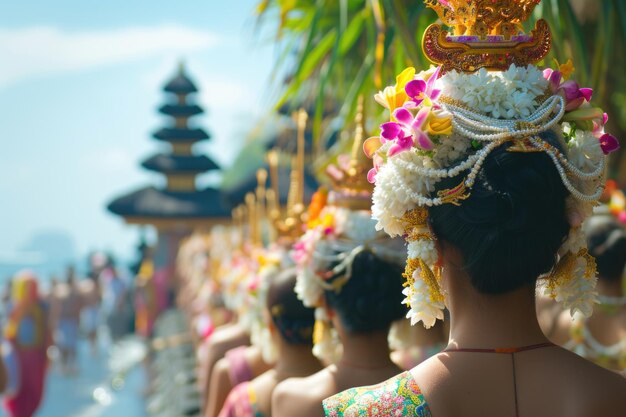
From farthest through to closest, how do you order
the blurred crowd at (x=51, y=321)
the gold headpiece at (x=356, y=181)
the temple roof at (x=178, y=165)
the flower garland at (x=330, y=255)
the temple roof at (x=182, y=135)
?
1. the temple roof at (x=182, y=135)
2. the temple roof at (x=178, y=165)
3. the blurred crowd at (x=51, y=321)
4. the gold headpiece at (x=356, y=181)
5. the flower garland at (x=330, y=255)

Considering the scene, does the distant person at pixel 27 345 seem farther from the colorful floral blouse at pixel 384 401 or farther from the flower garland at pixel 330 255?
the colorful floral blouse at pixel 384 401

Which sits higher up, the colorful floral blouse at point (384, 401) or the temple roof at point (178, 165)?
the temple roof at point (178, 165)

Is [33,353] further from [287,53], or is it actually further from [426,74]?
[426,74]

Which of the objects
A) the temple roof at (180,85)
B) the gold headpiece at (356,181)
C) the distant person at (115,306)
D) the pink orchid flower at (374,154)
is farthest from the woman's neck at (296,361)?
the temple roof at (180,85)

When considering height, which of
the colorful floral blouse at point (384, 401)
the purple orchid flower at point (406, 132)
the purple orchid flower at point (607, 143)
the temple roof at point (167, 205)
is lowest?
the temple roof at point (167, 205)

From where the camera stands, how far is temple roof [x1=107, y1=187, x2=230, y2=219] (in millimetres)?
33303

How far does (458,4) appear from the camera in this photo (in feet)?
8.68

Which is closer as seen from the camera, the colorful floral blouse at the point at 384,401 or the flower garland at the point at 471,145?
the colorful floral blouse at the point at 384,401

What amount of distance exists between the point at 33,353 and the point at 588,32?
7.27 m

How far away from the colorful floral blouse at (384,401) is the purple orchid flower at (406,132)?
18.9 inches

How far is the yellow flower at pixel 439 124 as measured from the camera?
93.0 inches

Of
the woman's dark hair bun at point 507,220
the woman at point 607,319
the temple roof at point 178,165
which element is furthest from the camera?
the temple roof at point 178,165

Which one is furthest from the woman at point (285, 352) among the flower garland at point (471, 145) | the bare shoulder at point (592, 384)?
the bare shoulder at point (592, 384)

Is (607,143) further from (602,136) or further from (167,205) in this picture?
(167,205)
